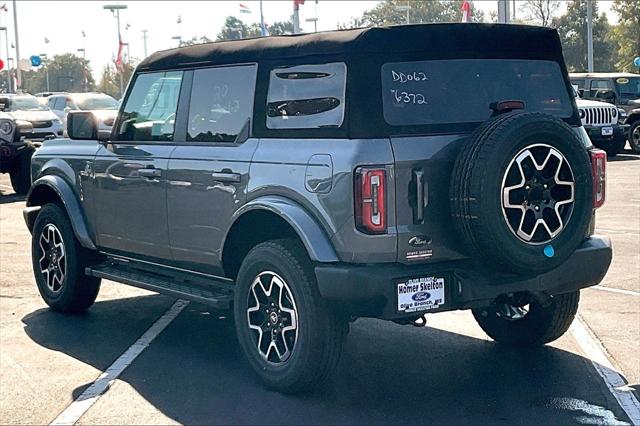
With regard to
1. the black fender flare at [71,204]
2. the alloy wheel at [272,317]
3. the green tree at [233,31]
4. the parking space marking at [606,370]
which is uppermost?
the green tree at [233,31]

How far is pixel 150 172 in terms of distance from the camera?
6996 mm

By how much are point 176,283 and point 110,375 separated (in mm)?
850

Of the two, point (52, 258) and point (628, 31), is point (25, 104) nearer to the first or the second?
point (52, 258)

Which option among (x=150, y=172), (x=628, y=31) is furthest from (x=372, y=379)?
(x=628, y=31)

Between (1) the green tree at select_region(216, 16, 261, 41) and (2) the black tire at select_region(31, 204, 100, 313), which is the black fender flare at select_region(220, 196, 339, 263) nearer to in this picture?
(2) the black tire at select_region(31, 204, 100, 313)

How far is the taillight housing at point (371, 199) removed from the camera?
5328 mm

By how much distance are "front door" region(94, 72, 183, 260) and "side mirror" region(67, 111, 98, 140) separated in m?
0.15

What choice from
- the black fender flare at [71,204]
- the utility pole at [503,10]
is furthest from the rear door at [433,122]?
the utility pole at [503,10]

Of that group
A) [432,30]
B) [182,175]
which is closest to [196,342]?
[182,175]

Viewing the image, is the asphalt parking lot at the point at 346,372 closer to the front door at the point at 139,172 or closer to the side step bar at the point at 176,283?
the side step bar at the point at 176,283

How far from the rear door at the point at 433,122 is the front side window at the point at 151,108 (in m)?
1.96

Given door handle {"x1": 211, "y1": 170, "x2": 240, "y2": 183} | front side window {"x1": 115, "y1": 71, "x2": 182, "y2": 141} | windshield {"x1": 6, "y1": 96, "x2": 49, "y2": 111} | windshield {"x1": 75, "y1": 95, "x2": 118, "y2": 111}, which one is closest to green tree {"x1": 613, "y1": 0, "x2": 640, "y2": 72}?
windshield {"x1": 75, "y1": 95, "x2": 118, "y2": 111}

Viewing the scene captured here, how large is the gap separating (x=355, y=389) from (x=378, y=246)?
3.34 ft

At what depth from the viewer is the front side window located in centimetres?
705
